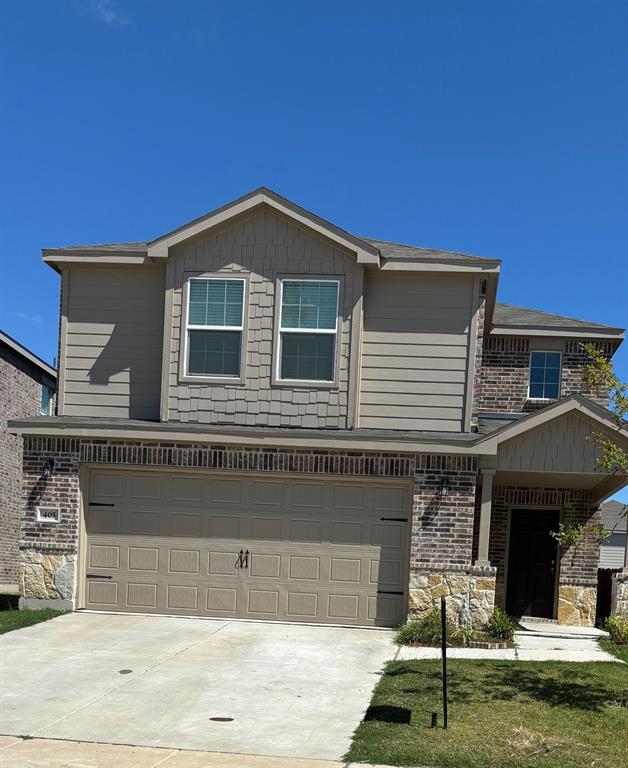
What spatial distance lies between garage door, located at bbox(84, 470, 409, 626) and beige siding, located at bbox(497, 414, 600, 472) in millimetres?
1863

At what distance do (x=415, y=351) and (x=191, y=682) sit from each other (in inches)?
251

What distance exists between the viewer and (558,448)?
1317 cm

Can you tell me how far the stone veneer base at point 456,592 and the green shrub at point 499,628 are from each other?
0.28ft

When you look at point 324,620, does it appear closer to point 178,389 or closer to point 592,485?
point 178,389

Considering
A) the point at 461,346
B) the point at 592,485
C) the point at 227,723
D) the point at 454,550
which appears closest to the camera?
the point at 227,723

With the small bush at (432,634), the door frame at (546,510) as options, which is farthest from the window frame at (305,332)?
the door frame at (546,510)

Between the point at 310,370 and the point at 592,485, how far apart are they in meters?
5.54

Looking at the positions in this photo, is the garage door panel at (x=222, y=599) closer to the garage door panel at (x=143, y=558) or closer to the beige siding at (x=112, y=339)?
the garage door panel at (x=143, y=558)

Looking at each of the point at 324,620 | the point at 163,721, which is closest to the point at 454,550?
the point at 324,620

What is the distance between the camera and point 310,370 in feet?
45.7

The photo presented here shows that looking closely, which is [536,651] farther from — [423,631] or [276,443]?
[276,443]

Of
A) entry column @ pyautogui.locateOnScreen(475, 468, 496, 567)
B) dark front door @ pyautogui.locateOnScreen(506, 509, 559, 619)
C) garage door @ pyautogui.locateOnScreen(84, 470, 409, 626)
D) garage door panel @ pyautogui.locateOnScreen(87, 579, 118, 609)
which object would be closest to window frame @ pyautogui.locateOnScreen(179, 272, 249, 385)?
garage door @ pyautogui.locateOnScreen(84, 470, 409, 626)

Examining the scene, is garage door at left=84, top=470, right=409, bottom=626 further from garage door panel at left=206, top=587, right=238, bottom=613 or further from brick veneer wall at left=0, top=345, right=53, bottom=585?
brick veneer wall at left=0, top=345, right=53, bottom=585

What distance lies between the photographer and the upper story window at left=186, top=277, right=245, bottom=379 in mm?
14055
